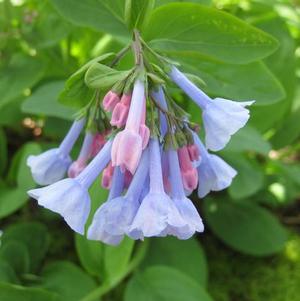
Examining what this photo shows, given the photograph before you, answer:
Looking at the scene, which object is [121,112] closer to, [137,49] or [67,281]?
[137,49]

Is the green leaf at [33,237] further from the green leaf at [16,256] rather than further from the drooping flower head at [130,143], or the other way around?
the drooping flower head at [130,143]

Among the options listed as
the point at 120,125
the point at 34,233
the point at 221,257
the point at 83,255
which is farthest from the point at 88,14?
the point at 221,257

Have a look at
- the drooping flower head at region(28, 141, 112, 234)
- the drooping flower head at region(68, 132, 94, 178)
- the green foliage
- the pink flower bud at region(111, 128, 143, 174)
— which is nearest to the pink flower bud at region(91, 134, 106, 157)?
the drooping flower head at region(68, 132, 94, 178)

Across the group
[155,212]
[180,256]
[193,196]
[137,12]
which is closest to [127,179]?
[155,212]

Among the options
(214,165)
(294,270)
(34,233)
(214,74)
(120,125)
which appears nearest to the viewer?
(120,125)

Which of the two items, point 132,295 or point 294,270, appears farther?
point 294,270

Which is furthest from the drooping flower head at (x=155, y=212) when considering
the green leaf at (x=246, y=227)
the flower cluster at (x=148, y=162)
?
the green leaf at (x=246, y=227)

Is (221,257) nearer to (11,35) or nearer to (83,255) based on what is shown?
(83,255)
